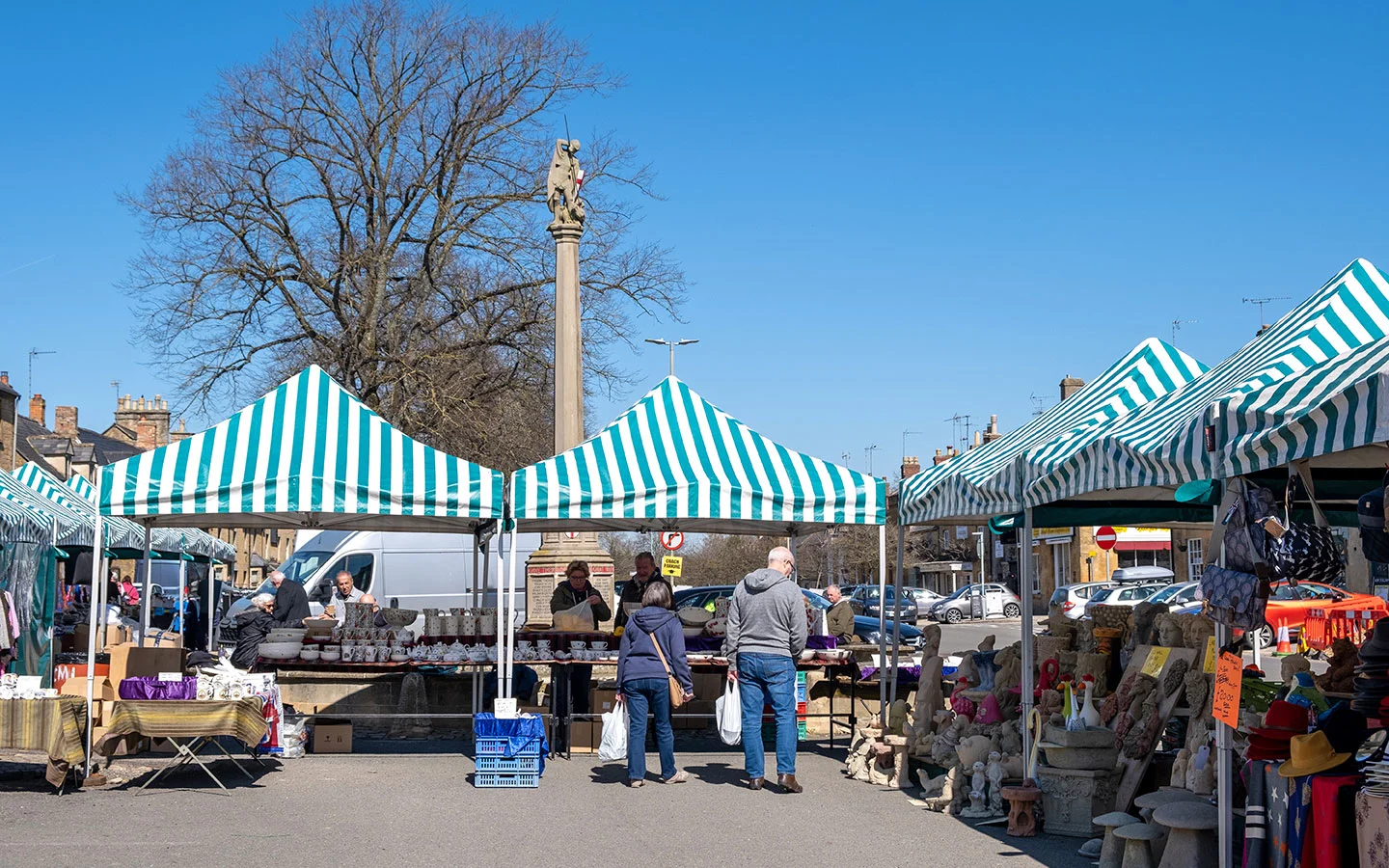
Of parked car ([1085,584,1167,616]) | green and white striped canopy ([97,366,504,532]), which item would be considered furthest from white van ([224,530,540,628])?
parked car ([1085,584,1167,616])

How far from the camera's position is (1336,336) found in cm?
811

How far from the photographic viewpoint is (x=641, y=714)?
36.0ft

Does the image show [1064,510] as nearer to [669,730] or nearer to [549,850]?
[669,730]

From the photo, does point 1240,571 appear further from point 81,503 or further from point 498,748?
point 81,503

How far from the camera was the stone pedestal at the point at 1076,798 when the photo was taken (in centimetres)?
878

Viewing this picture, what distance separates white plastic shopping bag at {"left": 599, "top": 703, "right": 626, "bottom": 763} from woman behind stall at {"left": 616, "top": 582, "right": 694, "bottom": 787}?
0.11 m

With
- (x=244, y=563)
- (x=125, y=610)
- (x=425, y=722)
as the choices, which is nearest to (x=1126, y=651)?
(x=425, y=722)

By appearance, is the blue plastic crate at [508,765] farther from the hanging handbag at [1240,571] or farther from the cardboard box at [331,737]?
the hanging handbag at [1240,571]

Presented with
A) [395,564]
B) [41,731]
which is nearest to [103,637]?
[41,731]

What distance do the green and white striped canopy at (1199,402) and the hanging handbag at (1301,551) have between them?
589 millimetres

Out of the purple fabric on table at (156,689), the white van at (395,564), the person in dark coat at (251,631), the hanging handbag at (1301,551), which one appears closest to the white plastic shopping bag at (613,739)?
the purple fabric on table at (156,689)

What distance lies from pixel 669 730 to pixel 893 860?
3.11 m

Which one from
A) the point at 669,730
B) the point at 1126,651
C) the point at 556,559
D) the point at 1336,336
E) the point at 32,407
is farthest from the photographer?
the point at 32,407

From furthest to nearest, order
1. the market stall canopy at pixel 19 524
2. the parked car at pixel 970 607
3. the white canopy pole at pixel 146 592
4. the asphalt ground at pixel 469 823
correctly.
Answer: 1. the parked car at pixel 970 607
2. the market stall canopy at pixel 19 524
3. the white canopy pole at pixel 146 592
4. the asphalt ground at pixel 469 823
